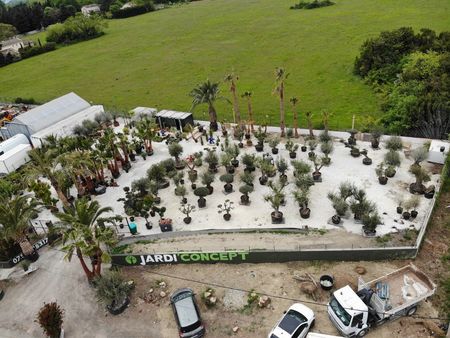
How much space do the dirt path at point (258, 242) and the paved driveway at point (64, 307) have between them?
A: 4996 millimetres

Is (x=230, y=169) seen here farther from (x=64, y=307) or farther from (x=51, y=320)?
(x=51, y=320)

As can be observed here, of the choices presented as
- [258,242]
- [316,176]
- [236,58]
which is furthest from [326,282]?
[236,58]

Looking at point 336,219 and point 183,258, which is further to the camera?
point 336,219

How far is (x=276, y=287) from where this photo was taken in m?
25.4

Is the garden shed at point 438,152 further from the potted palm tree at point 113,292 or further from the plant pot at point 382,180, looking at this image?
the potted palm tree at point 113,292

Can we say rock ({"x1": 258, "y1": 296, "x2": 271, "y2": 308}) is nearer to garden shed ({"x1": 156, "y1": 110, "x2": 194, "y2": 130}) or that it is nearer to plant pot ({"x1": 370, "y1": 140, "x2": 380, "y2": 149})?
plant pot ({"x1": 370, "y1": 140, "x2": 380, "y2": 149})

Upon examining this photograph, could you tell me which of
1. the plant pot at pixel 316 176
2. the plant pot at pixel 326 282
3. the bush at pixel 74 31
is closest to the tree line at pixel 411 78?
the plant pot at pixel 316 176

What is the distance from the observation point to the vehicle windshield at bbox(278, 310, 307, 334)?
2162 centimetres

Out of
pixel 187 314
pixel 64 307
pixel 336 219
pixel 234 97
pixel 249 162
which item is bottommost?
pixel 64 307

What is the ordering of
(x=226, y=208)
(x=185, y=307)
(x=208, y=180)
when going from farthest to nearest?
(x=208, y=180)
(x=226, y=208)
(x=185, y=307)

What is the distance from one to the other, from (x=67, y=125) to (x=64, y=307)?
30.1 meters

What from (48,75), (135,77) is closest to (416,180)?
(135,77)

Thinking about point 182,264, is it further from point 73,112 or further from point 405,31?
point 405,31

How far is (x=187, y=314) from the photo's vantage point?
909 inches
